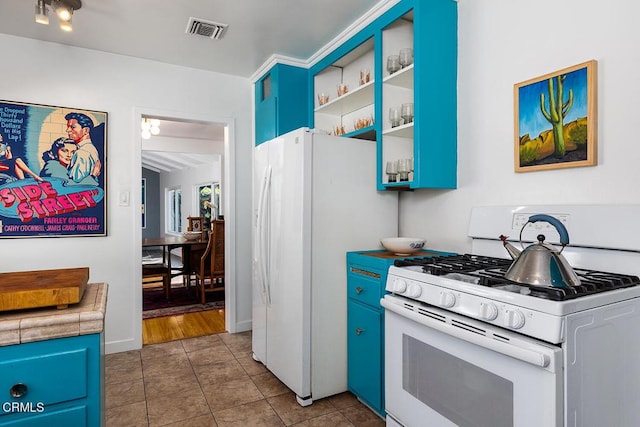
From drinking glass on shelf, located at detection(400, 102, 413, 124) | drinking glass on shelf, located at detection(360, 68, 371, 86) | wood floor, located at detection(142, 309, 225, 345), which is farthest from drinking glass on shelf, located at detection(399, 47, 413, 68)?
wood floor, located at detection(142, 309, 225, 345)

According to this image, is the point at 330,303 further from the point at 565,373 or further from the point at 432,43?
the point at 432,43

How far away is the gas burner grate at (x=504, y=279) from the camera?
1187mm

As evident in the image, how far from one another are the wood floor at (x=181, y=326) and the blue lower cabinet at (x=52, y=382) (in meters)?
2.61

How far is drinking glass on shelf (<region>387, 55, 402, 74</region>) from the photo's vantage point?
238 cm

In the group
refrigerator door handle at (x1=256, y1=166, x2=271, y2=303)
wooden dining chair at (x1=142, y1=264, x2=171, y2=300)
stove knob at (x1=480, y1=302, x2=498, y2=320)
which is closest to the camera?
stove knob at (x1=480, y1=302, x2=498, y2=320)

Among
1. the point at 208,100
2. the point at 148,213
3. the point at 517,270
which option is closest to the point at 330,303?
the point at 517,270

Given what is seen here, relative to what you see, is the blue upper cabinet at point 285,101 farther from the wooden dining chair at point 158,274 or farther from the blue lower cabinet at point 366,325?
the wooden dining chair at point 158,274

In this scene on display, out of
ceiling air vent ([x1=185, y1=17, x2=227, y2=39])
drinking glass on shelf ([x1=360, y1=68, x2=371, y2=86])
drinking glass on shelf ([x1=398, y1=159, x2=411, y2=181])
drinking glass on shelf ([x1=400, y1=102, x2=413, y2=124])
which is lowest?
drinking glass on shelf ([x1=398, y1=159, x2=411, y2=181])

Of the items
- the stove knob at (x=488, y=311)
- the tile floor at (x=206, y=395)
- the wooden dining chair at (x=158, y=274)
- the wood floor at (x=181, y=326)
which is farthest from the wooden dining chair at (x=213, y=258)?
the stove knob at (x=488, y=311)

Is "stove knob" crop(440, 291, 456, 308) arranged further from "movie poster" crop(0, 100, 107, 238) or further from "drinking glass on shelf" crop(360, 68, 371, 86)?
"movie poster" crop(0, 100, 107, 238)

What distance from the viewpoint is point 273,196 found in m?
2.59

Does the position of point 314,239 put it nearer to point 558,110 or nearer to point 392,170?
point 392,170

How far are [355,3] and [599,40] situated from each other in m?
1.40

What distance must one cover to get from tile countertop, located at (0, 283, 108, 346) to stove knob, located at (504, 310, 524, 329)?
1.18m
